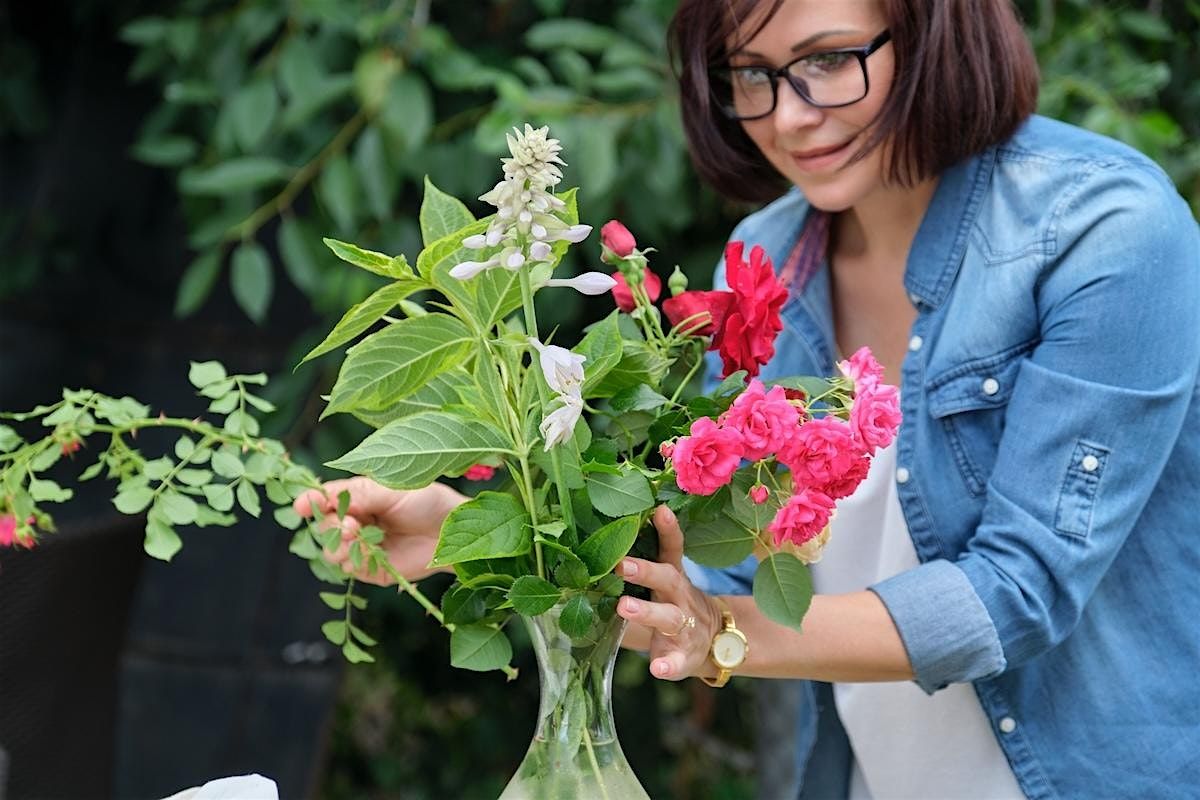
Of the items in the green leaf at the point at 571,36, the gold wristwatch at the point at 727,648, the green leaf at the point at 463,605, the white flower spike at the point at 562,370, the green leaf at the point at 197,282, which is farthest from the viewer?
the green leaf at the point at 197,282

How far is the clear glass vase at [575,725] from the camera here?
34.1 inches

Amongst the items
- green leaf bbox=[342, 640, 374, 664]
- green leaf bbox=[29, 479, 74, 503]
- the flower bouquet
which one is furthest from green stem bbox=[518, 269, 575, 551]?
green leaf bbox=[29, 479, 74, 503]

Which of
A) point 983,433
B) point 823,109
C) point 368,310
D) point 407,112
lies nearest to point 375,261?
point 368,310

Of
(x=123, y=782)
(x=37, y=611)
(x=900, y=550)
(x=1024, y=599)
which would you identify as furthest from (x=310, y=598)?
(x=1024, y=599)

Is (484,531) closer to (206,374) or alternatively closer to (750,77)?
(206,374)

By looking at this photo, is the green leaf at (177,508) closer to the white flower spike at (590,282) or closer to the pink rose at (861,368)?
the white flower spike at (590,282)

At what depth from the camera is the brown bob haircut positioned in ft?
3.76

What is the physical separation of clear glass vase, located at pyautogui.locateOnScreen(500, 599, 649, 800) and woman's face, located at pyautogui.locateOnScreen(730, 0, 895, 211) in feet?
1.50

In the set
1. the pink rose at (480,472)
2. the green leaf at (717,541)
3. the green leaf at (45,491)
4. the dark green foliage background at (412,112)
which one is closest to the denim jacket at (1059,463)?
the green leaf at (717,541)

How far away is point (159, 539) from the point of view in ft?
3.13

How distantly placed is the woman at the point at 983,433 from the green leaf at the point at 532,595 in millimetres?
99

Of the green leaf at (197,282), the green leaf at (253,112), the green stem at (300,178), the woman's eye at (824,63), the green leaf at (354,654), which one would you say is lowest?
the green leaf at (354,654)

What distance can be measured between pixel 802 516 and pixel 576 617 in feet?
0.46

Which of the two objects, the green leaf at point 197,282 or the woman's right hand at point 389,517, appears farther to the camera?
the green leaf at point 197,282
